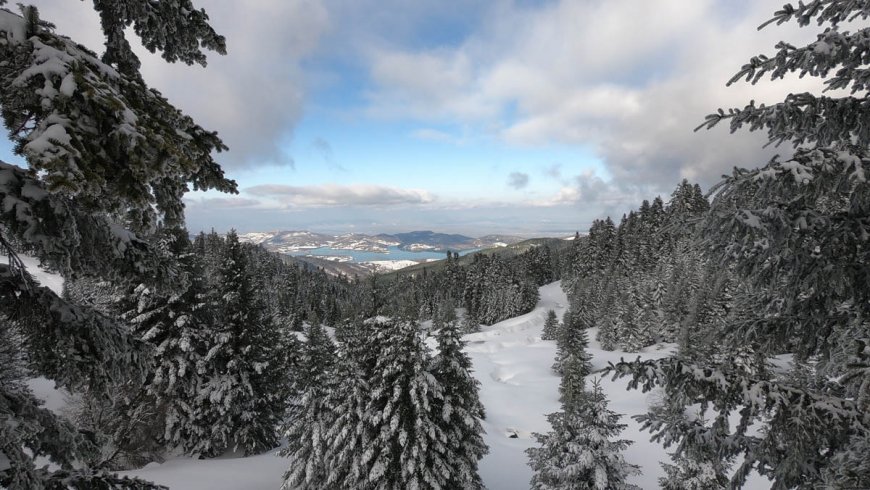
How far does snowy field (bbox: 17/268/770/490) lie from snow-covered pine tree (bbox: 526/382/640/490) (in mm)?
1511

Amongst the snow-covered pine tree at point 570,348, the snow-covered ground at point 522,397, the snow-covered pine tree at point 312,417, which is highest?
the snow-covered pine tree at point 312,417

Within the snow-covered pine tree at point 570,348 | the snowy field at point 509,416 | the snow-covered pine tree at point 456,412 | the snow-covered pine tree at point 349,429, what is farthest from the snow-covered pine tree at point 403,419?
the snow-covered pine tree at point 570,348

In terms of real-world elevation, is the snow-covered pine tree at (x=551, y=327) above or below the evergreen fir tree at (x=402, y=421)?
below

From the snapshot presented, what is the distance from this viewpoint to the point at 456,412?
15.0 meters

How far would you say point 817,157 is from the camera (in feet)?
12.0

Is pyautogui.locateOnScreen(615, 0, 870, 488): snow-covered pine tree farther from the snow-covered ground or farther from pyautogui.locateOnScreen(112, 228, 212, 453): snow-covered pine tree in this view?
the snow-covered ground

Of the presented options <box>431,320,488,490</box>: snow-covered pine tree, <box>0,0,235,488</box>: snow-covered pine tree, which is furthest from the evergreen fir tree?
<box>0,0,235,488</box>: snow-covered pine tree

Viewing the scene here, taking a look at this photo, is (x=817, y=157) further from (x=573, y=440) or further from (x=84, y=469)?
(x=573, y=440)

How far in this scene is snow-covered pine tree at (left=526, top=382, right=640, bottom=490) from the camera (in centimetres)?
1166

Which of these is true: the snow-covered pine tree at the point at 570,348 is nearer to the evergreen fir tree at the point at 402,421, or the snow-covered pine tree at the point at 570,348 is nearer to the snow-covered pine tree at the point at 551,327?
the snow-covered pine tree at the point at 551,327

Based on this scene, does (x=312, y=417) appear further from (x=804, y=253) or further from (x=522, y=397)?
(x=522, y=397)

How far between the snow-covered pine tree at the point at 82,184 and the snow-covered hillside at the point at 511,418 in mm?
10792

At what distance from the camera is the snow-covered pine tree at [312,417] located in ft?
51.6

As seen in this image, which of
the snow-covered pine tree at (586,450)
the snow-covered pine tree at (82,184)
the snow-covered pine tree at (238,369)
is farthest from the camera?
the snow-covered pine tree at (238,369)
